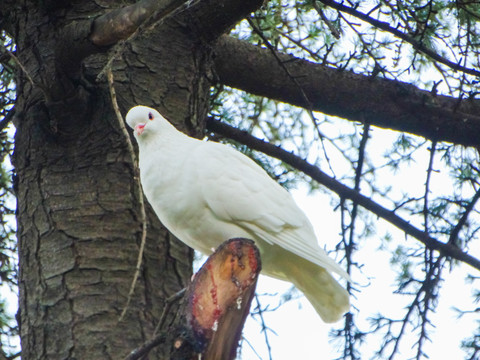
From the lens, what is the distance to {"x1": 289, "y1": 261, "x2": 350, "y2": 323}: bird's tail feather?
3098 mm

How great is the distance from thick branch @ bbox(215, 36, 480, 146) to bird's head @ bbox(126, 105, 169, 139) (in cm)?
99

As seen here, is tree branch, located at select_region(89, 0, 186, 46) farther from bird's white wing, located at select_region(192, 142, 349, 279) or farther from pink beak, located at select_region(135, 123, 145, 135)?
bird's white wing, located at select_region(192, 142, 349, 279)

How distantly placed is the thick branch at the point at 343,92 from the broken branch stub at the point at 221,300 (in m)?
1.80

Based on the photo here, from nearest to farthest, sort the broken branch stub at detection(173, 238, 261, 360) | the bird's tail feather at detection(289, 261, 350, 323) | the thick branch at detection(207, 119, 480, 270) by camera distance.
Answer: the broken branch stub at detection(173, 238, 261, 360), the bird's tail feather at detection(289, 261, 350, 323), the thick branch at detection(207, 119, 480, 270)

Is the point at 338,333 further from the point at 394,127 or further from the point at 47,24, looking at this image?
the point at 47,24

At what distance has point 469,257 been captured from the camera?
3746 millimetres

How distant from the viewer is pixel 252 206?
120 inches

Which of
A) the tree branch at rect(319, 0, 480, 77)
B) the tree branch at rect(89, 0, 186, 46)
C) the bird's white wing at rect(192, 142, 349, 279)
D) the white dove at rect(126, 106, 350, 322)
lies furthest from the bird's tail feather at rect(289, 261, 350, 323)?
the tree branch at rect(319, 0, 480, 77)

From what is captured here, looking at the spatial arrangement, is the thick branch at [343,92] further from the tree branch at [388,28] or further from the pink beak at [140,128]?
the pink beak at [140,128]

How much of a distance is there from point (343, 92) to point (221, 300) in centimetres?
218

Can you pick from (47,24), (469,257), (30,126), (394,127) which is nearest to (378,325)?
(469,257)

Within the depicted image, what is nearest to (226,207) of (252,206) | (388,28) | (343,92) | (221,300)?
(252,206)

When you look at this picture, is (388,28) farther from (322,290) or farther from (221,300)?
(221,300)

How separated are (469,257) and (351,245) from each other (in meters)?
0.55
